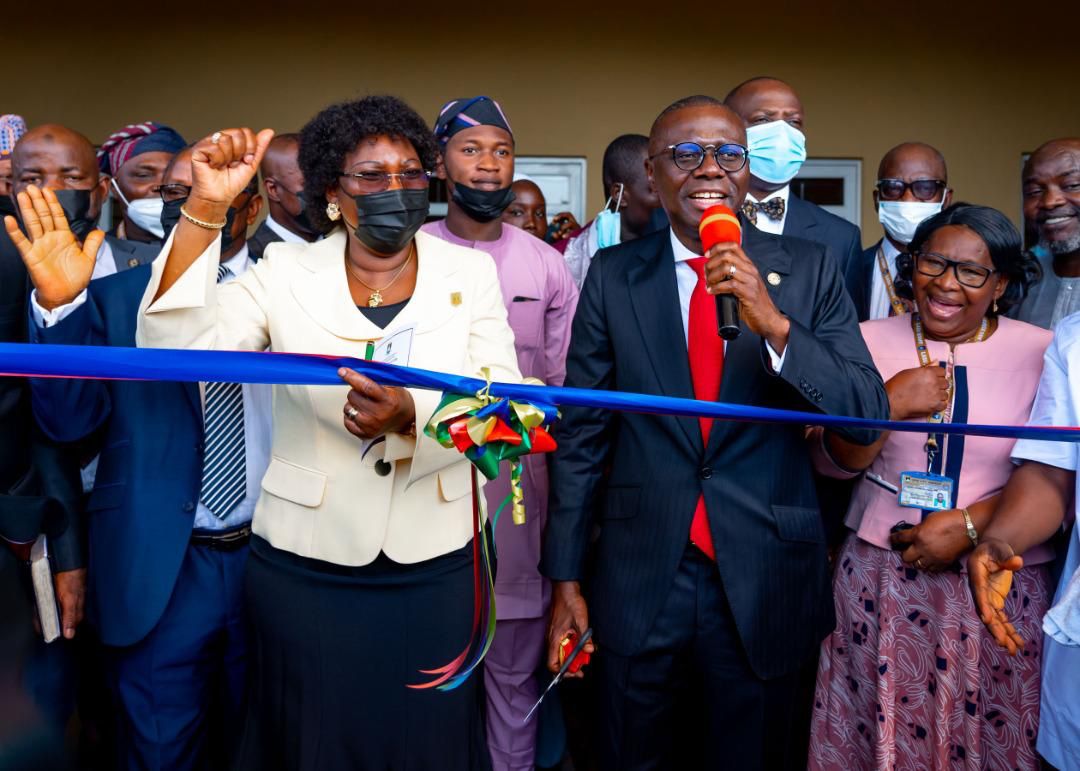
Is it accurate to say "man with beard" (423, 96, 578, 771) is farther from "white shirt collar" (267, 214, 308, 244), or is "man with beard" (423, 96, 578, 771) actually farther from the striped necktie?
the striped necktie

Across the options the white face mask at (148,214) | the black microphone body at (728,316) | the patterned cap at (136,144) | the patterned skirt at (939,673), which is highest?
the patterned cap at (136,144)

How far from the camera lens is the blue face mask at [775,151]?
411 cm

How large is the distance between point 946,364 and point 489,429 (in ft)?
5.40

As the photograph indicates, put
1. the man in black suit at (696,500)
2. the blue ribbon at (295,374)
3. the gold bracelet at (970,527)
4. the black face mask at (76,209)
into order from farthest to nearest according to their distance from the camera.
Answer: the black face mask at (76,209), the gold bracelet at (970,527), the man in black suit at (696,500), the blue ribbon at (295,374)

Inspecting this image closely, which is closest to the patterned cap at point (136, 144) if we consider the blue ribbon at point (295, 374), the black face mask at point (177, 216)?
the black face mask at point (177, 216)

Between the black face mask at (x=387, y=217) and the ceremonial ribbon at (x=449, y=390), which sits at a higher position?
the black face mask at (x=387, y=217)

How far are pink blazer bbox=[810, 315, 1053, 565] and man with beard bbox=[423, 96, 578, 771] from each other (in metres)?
1.18

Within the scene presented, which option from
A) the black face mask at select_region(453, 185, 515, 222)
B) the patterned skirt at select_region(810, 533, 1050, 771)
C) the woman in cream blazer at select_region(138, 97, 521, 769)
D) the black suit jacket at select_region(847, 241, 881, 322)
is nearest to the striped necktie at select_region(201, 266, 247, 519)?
the woman in cream blazer at select_region(138, 97, 521, 769)

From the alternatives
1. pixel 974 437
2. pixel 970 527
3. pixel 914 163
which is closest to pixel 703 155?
pixel 974 437

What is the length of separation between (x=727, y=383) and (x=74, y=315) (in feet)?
5.65

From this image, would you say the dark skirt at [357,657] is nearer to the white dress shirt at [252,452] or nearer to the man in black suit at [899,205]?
the white dress shirt at [252,452]

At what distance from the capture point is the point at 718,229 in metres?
2.46

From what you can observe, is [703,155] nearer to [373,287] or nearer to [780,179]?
[373,287]

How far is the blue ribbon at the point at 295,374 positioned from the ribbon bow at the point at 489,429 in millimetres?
57
